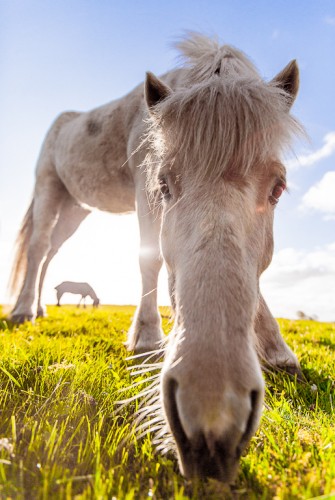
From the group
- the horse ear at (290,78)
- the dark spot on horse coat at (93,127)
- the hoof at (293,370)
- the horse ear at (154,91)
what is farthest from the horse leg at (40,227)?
the horse ear at (290,78)

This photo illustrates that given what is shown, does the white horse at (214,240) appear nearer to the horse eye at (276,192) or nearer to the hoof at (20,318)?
the horse eye at (276,192)

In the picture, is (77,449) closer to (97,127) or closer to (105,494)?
(105,494)

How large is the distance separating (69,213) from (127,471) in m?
7.31

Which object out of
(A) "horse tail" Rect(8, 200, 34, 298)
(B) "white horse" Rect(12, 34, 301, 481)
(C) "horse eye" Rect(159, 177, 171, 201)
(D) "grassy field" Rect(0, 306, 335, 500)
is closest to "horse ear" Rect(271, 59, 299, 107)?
(B) "white horse" Rect(12, 34, 301, 481)

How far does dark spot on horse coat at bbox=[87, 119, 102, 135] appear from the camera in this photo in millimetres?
6401

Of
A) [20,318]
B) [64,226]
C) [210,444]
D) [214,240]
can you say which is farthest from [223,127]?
[64,226]

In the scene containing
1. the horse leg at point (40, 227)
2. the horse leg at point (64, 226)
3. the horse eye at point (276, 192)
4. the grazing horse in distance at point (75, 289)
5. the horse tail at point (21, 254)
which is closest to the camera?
the horse eye at point (276, 192)

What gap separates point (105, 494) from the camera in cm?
148

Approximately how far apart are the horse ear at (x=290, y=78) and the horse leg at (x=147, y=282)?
183 cm

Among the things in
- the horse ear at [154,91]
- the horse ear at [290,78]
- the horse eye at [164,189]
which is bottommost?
the horse eye at [164,189]

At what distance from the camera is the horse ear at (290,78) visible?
9.88 ft

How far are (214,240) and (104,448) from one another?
1.07 metres

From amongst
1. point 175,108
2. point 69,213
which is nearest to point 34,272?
point 69,213

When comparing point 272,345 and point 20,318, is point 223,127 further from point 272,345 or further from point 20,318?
point 20,318
